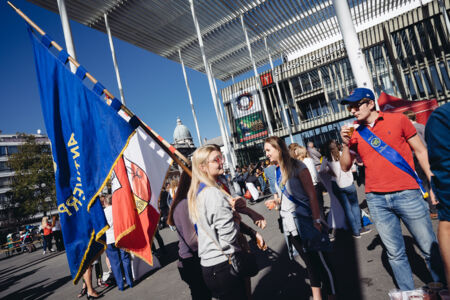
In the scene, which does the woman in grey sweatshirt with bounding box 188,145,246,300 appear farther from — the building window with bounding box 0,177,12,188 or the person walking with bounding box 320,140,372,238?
the building window with bounding box 0,177,12,188

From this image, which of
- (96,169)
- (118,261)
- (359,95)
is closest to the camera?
(359,95)

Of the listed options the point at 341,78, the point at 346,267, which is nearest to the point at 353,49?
the point at 346,267

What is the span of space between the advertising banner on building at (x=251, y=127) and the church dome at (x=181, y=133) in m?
45.2

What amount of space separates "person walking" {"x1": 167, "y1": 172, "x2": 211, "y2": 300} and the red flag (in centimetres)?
39

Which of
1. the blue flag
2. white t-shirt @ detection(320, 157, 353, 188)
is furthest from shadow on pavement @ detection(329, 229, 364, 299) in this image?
the blue flag

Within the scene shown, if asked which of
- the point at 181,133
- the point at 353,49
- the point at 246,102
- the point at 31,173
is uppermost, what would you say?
the point at 181,133

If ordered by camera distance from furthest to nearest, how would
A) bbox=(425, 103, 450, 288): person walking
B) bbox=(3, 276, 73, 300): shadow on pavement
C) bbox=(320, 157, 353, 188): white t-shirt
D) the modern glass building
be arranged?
the modern glass building < bbox=(3, 276, 73, 300): shadow on pavement < bbox=(320, 157, 353, 188): white t-shirt < bbox=(425, 103, 450, 288): person walking

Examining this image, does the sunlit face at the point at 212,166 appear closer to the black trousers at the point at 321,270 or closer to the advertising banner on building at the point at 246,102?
the black trousers at the point at 321,270

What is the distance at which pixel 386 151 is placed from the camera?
234 cm

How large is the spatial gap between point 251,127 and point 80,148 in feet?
94.5

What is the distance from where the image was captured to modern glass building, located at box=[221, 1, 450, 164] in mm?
25680

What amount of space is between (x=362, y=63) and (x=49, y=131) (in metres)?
5.24

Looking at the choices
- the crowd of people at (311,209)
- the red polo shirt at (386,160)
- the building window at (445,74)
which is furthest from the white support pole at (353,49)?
the building window at (445,74)

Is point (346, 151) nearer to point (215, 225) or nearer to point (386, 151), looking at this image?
point (386, 151)
